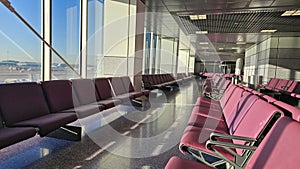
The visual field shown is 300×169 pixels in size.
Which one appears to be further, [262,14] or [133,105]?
[262,14]

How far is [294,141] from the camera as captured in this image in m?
1.09

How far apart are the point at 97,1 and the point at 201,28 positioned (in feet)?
20.0

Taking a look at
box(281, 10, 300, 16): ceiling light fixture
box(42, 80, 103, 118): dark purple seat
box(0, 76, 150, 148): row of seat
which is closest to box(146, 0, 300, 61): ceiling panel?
box(281, 10, 300, 16): ceiling light fixture

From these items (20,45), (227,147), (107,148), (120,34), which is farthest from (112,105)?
(120,34)

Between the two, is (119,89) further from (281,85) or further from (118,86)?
(281,85)

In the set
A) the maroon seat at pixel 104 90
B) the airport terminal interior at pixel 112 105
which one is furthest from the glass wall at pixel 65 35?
the maroon seat at pixel 104 90

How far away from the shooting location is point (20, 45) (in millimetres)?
3699

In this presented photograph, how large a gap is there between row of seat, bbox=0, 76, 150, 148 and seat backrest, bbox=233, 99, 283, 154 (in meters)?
1.89

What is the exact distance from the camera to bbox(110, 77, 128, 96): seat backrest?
4.93m

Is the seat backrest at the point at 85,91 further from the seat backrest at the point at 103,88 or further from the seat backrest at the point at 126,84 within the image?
the seat backrest at the point at 126,84

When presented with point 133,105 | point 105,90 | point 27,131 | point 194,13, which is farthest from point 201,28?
point 27,131

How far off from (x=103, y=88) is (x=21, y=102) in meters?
1.94

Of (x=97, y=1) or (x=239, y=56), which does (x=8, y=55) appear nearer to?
(x=97, y=1)

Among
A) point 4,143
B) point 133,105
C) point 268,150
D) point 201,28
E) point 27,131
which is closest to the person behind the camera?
point 268,150
